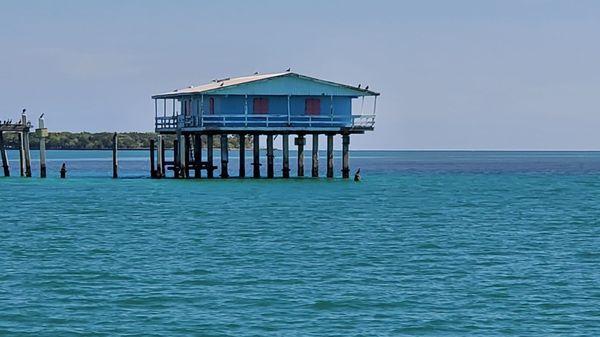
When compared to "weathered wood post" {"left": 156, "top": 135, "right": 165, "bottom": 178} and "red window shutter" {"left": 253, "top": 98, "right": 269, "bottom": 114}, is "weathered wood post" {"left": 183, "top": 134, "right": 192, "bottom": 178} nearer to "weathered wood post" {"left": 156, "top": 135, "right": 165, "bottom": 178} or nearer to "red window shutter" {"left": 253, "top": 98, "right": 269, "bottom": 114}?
"weathered wood post" {"left": 156, "top": 135, "right": 165, "bottom": 178}

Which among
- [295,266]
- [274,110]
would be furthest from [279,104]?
[295,266]

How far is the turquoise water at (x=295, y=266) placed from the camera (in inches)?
1221

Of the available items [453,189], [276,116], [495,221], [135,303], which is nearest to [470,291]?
[135,303]

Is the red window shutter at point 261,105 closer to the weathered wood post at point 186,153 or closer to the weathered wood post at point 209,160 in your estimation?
the weathered wood post at point 209,160

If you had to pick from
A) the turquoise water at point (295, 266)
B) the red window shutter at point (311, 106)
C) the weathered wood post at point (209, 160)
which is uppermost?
the red window shutter at point (311, 106)

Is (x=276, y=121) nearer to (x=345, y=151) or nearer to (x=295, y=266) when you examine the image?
(x=345, y=151)

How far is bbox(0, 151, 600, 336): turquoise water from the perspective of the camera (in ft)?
102

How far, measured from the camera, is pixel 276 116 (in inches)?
3118

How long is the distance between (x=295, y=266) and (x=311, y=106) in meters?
40.6

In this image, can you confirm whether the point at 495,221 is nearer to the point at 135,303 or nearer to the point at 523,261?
the point at 523,261

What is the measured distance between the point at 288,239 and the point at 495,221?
1319cm

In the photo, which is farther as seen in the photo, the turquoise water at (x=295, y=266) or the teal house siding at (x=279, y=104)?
the teal house siding at (x=279, y=104)

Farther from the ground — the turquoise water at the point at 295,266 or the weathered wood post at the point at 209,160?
the weathered wood post at the point at 209,160

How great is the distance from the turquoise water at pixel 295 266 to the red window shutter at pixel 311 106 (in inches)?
366
